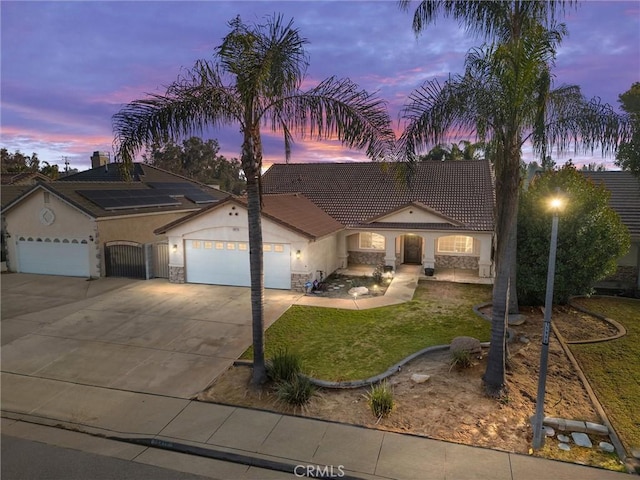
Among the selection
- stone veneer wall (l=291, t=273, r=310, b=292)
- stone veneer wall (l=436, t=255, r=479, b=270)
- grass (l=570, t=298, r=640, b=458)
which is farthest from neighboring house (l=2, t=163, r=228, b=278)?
grass (l=570, t=298, r=640, b=458)

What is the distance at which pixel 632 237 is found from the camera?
57.4 feet

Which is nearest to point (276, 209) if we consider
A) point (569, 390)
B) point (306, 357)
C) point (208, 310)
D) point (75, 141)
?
point (208, 310)

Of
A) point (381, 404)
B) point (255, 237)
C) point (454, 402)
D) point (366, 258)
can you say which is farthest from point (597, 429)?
point (366, 258)

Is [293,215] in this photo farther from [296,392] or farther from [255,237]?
[296,392]

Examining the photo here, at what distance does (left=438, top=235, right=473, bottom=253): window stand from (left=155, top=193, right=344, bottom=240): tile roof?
557 centimetres

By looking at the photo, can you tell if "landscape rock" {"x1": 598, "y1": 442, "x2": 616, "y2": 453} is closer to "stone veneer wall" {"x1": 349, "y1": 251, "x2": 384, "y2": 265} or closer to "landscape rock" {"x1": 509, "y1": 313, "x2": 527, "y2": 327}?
"landscape rock" {"x1": 509, "y1": 313, "x2": 527, "y2": 327}

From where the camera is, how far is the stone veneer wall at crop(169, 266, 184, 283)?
63.0 feet

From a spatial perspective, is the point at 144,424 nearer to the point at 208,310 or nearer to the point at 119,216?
the point at 208,310

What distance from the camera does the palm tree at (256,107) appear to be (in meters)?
8.60

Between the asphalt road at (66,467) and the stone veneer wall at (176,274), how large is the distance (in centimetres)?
1224

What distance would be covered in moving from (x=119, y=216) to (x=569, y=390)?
21373 millimetres

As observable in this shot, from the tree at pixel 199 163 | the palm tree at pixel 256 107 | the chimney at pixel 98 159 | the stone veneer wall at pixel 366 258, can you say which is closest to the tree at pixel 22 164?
the tree at pixel 199 163

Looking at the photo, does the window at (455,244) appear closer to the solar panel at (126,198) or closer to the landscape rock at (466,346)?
the landscape rock at (466,346)

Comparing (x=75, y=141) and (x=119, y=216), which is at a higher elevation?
(x=75, y=141)
